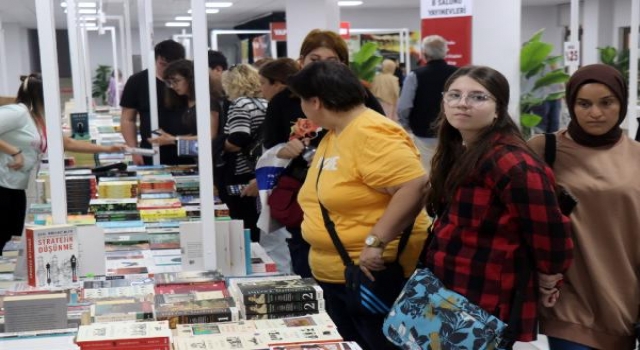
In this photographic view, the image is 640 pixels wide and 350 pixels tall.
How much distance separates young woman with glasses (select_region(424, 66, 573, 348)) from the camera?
87.1 inches

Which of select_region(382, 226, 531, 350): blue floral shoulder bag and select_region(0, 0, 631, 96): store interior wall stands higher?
select_region(0, 0, 631, 96): store interior wall

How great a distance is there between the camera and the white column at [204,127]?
2.81 m

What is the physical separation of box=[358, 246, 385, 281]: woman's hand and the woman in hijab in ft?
1.81

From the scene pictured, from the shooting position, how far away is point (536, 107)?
9328 millimetres

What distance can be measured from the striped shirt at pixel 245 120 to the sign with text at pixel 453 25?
3.24 m

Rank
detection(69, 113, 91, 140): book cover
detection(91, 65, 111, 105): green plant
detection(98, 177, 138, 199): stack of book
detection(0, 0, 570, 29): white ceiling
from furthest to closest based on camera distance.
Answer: detection(91, 65, 111, 105): green plant
detection(0, 0, 570, 29): white ceiling
detection(69, 113, 91, 140): book cover
detection(98, 177, 138, 199): stack of book

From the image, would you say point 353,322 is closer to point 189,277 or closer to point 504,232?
point 189,277

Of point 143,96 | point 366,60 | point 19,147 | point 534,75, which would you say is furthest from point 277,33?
point 19,147

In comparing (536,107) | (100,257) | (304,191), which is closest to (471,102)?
(304,191)

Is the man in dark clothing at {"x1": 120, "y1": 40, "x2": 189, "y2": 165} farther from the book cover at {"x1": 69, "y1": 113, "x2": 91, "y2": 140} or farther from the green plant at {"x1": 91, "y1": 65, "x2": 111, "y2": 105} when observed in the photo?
the green plant at {"x1": 91, "y1": 65, "x2": 111, "y2": 105}

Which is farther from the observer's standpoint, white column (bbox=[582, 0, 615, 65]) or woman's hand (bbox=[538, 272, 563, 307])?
white column (bbox=[582, 0, 615, 65])

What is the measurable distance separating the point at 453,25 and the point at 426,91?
2.28 feet

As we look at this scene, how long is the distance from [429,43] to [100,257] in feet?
16.0

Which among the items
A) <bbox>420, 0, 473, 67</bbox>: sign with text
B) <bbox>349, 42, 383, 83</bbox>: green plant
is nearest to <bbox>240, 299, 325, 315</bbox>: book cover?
<bbox>420, 0, 473, 67</bbox>: sign with text
